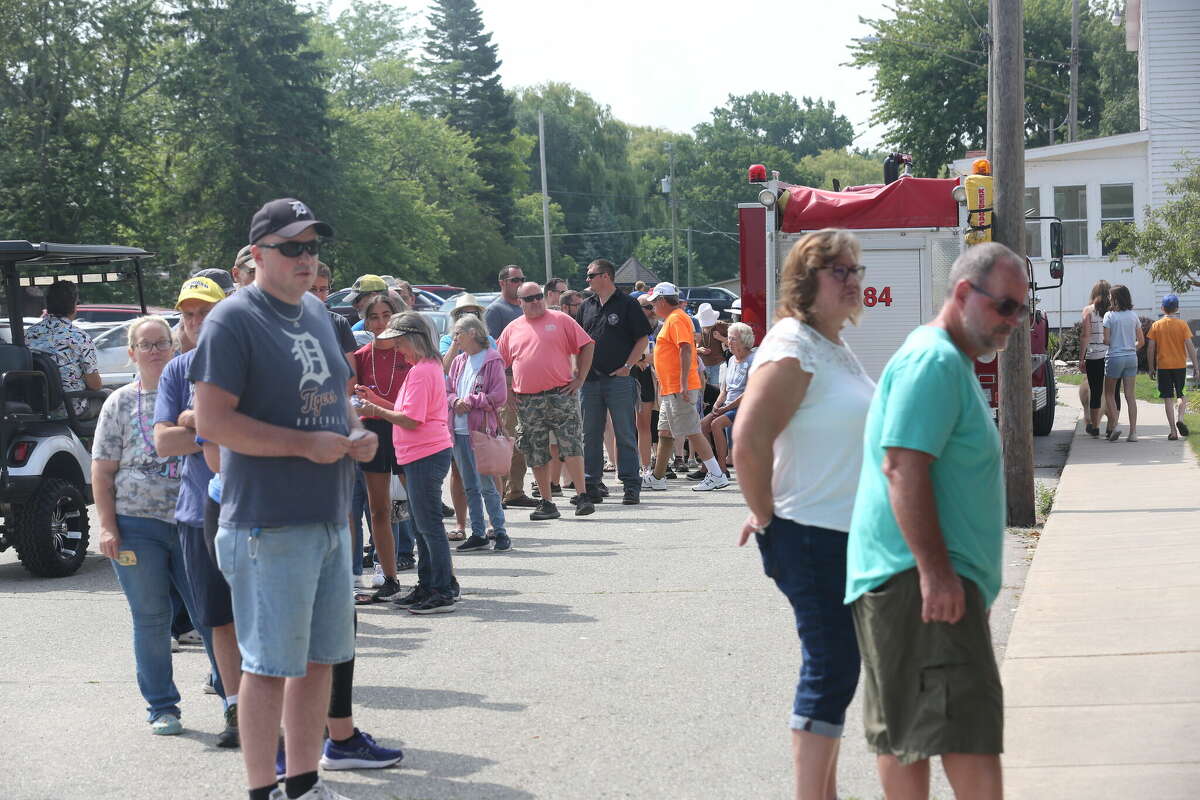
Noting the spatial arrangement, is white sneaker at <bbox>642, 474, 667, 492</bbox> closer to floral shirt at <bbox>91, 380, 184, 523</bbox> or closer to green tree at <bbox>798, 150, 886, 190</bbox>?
floral shirt at <bbox>91, 380, 184, 523</bbox>

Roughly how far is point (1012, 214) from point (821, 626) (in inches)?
300

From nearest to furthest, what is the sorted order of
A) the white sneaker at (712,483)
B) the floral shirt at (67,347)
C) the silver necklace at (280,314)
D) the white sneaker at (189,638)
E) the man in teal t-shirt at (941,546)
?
the man in teal t-shirt at (941,546) → the silver necklace at (280,314) → the white sneaker at (189,638) → the floral shirt at (67,347) → the white sneaker at (712,483)

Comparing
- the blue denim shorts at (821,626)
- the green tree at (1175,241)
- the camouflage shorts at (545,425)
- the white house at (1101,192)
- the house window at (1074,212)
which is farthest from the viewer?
the house window at (1074,212)

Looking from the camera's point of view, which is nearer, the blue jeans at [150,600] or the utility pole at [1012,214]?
the blue jeans at [150,600]

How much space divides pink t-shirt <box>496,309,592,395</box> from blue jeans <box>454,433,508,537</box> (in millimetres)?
1670

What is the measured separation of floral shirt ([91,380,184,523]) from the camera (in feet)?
19.1

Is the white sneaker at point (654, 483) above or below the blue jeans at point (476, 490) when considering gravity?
below

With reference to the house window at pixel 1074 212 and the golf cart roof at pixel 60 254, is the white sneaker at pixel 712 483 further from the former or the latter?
the house window at pixel 1074 212

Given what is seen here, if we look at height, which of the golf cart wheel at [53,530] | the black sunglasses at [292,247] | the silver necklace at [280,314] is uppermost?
the black sunglasses at [292,247]

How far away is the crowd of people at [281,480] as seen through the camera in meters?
4.25

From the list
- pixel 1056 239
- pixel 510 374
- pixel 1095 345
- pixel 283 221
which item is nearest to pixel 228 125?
pixel 1056 239

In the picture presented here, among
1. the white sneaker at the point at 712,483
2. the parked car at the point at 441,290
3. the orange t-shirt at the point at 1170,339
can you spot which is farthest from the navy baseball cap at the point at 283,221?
the parked car at the point at 441,290

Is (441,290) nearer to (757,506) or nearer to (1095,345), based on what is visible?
(1095,345)

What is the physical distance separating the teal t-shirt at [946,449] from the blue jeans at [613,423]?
913 centimetres
